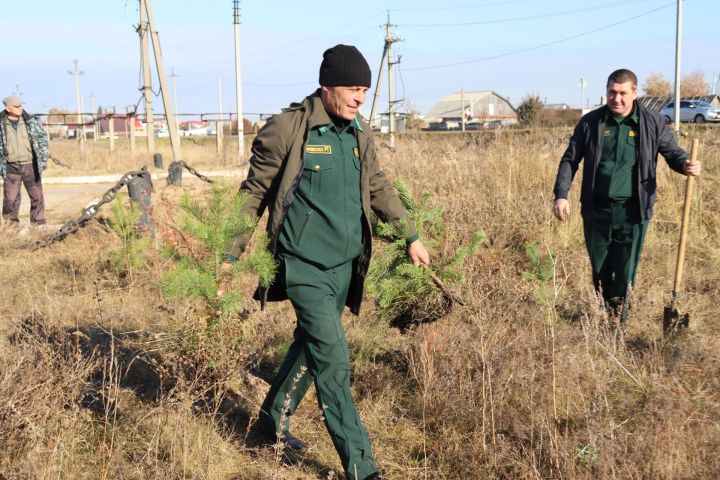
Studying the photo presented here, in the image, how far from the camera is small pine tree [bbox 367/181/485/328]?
394 centimetres

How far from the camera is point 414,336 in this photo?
4.41m

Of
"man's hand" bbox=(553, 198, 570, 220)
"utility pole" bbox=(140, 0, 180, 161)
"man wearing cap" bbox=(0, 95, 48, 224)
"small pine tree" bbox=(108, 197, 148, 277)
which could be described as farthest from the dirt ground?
"man's hand" bbox=(553, 198, 570, 220)

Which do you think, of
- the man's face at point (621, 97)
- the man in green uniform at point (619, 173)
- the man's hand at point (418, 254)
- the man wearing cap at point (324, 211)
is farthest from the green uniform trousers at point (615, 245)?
the man wearing cap at point (324, 211)

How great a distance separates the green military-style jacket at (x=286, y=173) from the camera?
3.13 m

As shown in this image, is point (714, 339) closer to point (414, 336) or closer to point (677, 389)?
point (677, 389)

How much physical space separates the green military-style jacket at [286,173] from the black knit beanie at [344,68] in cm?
14

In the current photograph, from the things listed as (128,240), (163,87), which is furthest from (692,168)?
(163,87)

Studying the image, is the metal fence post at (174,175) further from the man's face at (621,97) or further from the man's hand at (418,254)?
the man's hand at (418,254)

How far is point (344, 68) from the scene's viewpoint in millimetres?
3092

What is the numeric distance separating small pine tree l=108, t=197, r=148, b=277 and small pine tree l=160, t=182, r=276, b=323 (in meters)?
2.99

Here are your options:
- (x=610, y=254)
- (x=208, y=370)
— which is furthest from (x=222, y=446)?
(x=610, y=254)

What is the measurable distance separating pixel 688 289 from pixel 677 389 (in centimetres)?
316

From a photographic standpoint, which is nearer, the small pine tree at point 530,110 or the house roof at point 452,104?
the small pine tree at point 530,110

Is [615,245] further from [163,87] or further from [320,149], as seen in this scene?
[163,87]
